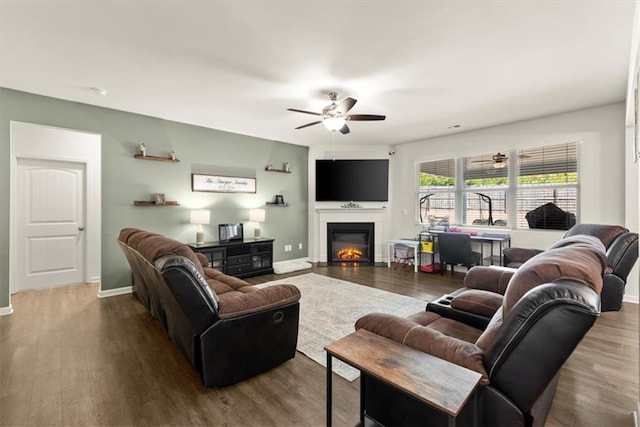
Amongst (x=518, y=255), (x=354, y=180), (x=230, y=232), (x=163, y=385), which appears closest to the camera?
(x=163, y=385)

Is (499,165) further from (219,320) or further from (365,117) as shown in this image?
(219,320)

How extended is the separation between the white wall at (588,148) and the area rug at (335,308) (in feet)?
8.98

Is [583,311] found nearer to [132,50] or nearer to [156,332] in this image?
[156,332]

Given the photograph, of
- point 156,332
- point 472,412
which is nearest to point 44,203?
point 156,332

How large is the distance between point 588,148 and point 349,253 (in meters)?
4.44

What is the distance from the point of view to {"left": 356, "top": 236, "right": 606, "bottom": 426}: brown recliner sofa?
1088 mm

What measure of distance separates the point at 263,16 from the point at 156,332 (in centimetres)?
312

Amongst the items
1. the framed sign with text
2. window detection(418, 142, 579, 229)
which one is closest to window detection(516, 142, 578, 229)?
window detection(418, 142, 579, 229)

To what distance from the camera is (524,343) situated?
3.81 feet

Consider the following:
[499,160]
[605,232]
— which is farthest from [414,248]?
[605,232]

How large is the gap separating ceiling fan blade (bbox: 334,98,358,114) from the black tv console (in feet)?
9.63

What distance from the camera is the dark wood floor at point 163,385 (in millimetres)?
1794

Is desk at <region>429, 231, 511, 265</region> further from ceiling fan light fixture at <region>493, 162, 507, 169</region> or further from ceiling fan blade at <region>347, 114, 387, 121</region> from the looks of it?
ceiling fan blade at <region>347, 114, 387, 121</region>

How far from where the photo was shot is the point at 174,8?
6.85 ft
